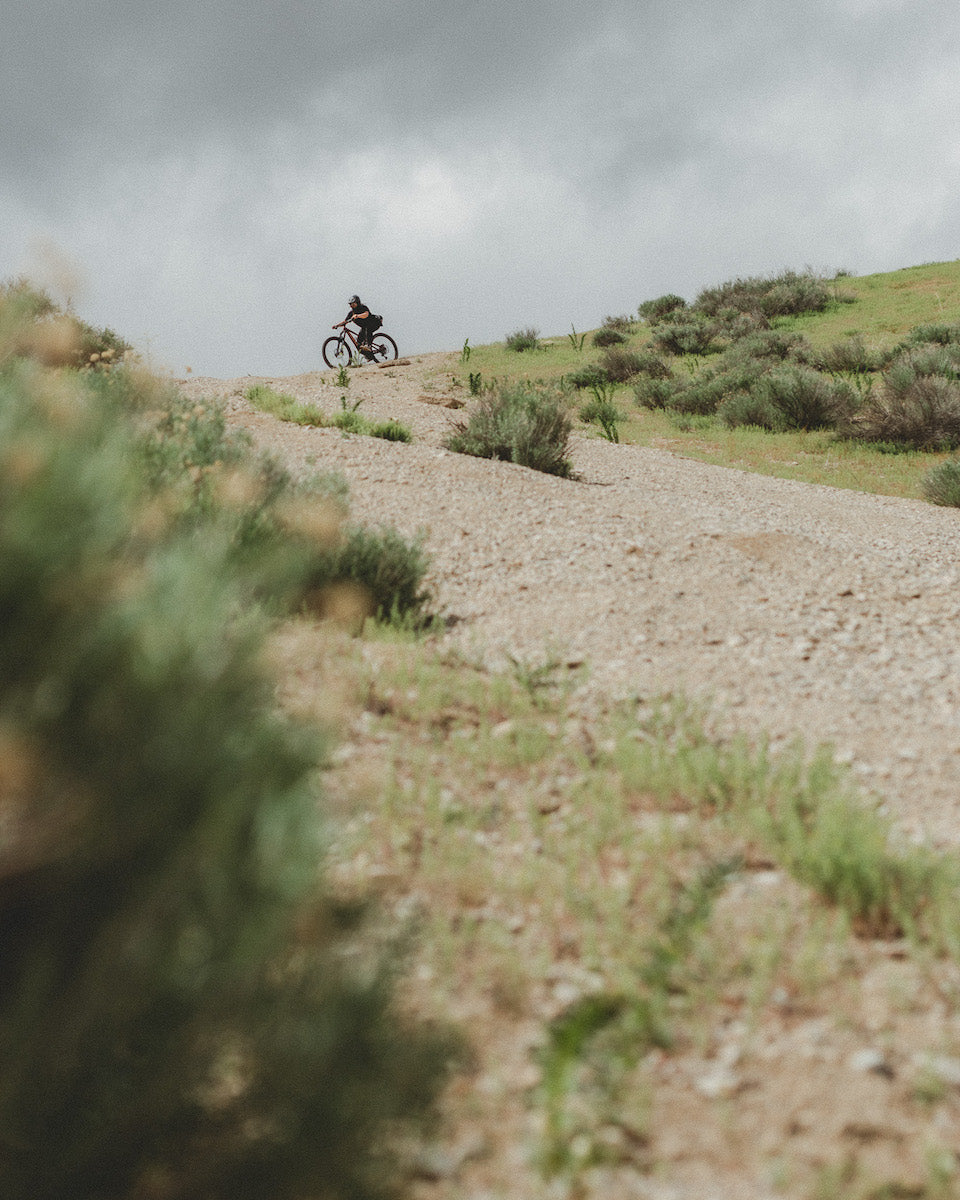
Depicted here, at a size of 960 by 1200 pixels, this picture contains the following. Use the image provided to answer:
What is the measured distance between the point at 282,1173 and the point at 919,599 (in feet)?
→ 17.8

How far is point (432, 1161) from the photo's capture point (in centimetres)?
167

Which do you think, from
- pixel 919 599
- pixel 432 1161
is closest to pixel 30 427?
pixel 432 1161

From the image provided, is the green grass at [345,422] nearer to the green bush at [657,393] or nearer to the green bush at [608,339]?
the green bush at [657,393]

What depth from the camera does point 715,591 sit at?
215 inches

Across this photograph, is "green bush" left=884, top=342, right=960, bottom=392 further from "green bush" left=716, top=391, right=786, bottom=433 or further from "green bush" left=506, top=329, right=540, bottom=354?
"green bush" left=506, top=329, right=540, bottom=354

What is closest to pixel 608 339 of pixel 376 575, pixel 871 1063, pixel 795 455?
pixel 795 455

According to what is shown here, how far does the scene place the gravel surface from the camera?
150 inches

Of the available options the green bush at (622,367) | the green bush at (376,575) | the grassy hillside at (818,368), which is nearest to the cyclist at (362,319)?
the grassy hillside at (818,368)

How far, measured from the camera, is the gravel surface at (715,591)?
381cm

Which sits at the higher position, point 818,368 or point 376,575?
point 818,368

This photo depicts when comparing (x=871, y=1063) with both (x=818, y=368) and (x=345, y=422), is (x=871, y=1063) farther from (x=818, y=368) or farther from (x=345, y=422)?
(x=818, y=368)

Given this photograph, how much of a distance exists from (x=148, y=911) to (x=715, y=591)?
4.76 meters

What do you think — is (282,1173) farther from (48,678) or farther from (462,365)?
(462,365)

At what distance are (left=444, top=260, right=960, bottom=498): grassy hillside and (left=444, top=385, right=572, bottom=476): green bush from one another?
2074 millimetres
